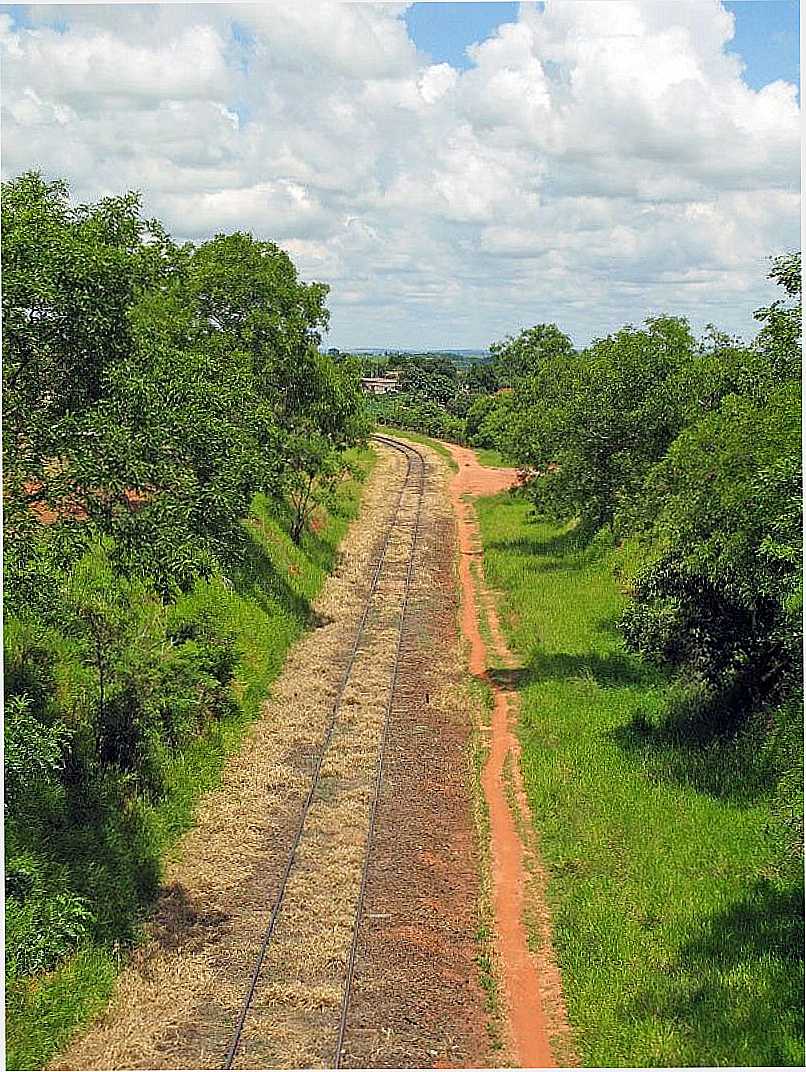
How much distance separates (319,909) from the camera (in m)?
13.9

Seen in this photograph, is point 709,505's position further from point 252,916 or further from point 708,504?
point 252,916

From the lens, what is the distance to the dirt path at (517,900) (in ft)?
37.4

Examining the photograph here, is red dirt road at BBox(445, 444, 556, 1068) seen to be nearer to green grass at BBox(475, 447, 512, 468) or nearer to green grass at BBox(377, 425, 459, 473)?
green grass at BBox(475, 447, 512, 468)

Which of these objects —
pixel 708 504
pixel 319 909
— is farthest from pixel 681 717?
pixel 319 909

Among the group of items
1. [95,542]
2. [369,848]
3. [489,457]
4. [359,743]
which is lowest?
[369,848]

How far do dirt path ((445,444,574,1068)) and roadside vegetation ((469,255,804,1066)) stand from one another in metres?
0.23

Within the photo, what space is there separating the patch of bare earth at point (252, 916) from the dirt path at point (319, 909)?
0.08 feet

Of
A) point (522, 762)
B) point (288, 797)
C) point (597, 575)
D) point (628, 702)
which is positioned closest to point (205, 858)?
point (288, 797)

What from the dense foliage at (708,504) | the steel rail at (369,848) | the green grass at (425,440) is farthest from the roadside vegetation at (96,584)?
the green grass at (425,440)

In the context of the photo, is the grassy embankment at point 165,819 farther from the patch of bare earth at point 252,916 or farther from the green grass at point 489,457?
the green grass at point 489,457

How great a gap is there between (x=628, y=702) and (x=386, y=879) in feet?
25.6

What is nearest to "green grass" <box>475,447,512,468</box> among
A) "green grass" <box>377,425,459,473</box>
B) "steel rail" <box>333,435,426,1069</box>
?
"green grass" <box>377,425,459,473</box>

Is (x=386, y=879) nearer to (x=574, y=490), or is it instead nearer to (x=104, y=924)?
(x=104, y=924)

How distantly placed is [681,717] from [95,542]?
35.0 ft
